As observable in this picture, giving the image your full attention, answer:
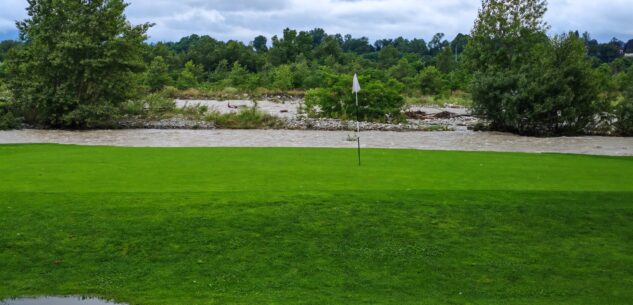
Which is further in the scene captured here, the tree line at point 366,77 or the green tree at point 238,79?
the green tree at point 238,79

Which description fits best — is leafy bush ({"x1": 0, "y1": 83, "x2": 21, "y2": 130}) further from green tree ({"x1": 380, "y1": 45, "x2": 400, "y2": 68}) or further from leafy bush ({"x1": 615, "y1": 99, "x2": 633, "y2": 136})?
green tree ({"x1": 380, "y1": 45, "x2": 400, "y2": 68})

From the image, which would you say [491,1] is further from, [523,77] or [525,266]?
[525,266]

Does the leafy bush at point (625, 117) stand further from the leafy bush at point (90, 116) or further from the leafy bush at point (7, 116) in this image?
the leafy bush at point (7, 116)

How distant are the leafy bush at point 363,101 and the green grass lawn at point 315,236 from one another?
84.1 ft

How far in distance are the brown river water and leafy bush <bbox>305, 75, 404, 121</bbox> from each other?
5524 millimetres

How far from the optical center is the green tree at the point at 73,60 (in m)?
35.3

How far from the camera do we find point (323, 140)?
30938mm

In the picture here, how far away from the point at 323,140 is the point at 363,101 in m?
11.7

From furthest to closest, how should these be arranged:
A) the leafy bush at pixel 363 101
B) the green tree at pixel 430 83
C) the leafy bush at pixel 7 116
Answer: the green tree at pixel 430 83 → the leafy bush at pixel 363 101 → the leafy bush at pixel 7 116


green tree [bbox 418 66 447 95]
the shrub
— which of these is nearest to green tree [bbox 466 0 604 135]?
the shrub

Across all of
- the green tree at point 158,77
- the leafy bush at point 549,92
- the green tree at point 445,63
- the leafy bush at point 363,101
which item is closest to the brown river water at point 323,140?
the leafy bush at point 549,92

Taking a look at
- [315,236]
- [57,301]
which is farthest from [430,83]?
[57,301]

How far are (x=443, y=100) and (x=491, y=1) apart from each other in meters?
27.7

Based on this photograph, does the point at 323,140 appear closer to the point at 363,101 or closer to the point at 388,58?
the point at 363,101
